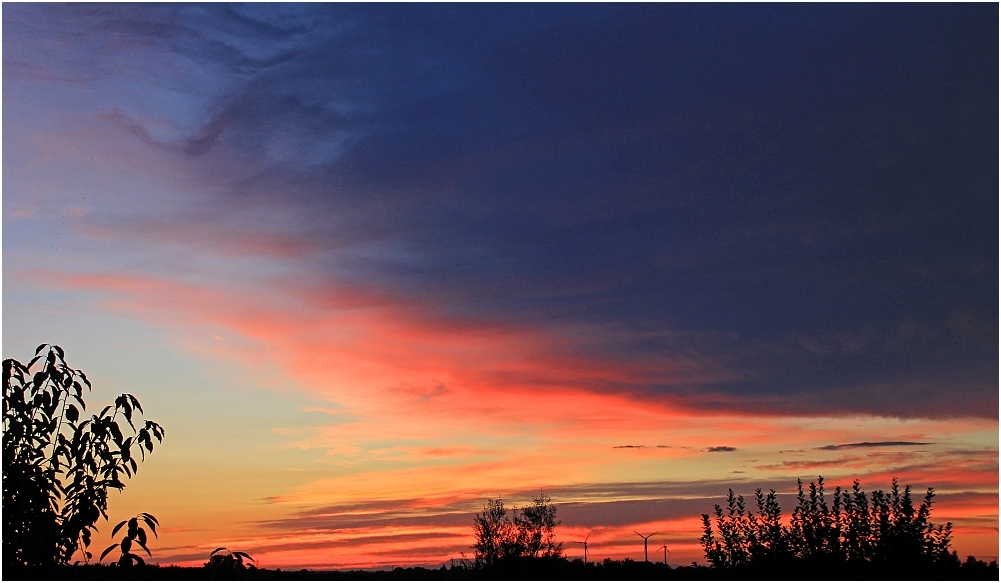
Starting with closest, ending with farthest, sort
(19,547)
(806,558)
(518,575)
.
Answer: (19,547) < (518,575) < (806,558)

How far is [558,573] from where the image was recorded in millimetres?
13812

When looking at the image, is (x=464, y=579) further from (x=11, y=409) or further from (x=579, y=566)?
(x=11, y=409)

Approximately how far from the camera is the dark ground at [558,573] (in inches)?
496

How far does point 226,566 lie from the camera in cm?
1321

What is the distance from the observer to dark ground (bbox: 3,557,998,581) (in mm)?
12609

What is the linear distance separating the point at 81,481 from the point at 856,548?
39.6 feet

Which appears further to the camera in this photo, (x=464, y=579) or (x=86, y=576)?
(x=464, y=579)

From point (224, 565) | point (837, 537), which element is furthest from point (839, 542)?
point (224, 565)

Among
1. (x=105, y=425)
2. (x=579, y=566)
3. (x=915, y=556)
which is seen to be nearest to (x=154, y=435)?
(x=105, y=425)

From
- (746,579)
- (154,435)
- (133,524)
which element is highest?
(154,435)

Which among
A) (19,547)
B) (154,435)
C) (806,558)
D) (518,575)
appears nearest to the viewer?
(19,547)

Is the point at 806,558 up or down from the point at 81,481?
down

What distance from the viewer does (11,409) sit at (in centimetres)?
1244

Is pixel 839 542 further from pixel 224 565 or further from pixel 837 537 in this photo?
pixel 224 565
